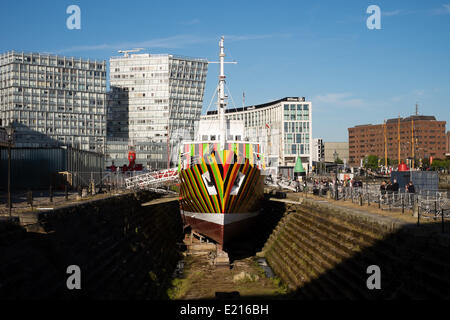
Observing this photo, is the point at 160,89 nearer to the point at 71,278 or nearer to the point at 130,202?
the point at 130,202

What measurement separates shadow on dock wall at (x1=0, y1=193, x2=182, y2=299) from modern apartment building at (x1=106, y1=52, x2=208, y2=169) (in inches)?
4583

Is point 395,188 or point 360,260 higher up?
point 395,188

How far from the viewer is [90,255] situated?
14930 mm

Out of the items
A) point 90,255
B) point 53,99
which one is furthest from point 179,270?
point 53,99

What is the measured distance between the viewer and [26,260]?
436 inches

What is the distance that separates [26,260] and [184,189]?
15.9 meters

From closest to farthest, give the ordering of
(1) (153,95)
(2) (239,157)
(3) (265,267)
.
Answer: (3) (265,267) → (2) (239,157) → (1) (153,95)

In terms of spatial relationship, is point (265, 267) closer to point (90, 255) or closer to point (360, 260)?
point (360, 260)

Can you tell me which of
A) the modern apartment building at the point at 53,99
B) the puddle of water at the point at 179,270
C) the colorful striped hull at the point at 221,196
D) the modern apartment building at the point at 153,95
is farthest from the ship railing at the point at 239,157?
the modern apartment building at the point at 153,95

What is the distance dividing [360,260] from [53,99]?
13116 centimetres

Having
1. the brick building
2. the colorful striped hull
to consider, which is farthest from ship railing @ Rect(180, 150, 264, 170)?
the brick building

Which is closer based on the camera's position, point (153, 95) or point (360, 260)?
point (360, 260)

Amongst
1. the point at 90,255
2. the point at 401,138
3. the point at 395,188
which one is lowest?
the point at 90,255
